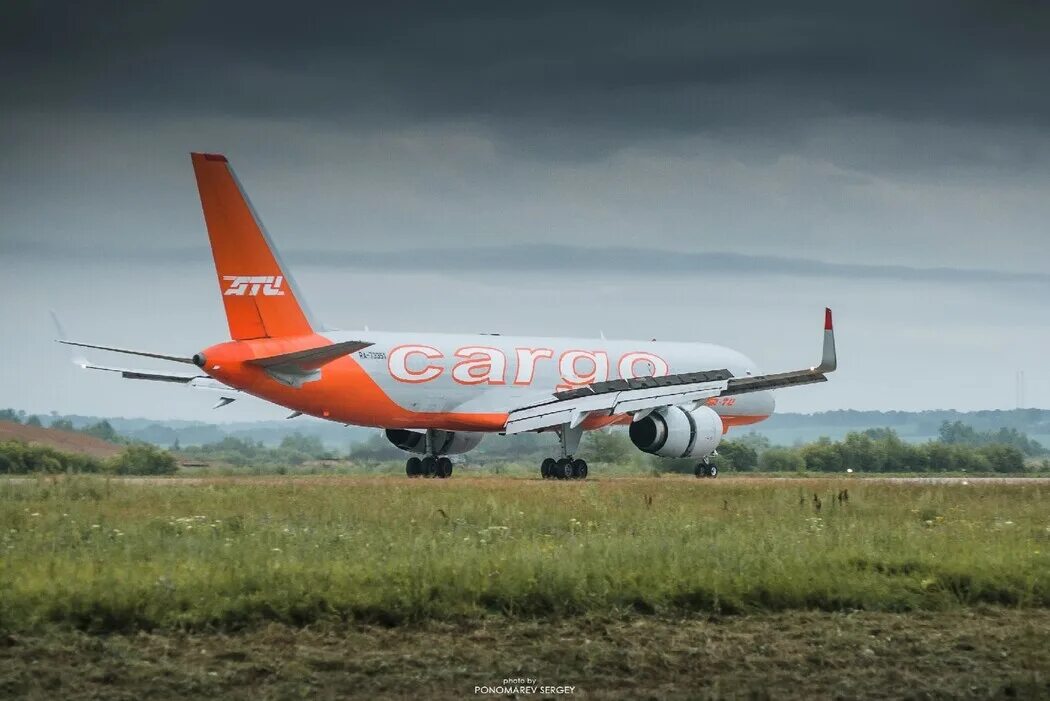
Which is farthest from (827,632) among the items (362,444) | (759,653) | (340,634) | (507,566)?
(362,444)

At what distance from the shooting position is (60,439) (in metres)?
45.7

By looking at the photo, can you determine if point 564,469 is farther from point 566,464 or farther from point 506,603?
point 506,603

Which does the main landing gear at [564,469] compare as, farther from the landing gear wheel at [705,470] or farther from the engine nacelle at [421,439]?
the landing gear wheel at [705,470]

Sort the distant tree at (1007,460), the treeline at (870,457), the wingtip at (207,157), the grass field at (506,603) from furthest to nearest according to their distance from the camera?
the treeline at (870,457) → the distant tree at (1007,460) → the wingtip at (207,157) → the grass field at (506,603)

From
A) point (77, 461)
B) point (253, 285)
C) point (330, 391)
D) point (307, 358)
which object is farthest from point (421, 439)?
point (77, 461)

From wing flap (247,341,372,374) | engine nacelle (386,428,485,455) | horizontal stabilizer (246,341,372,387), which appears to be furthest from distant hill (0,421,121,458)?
wing flap (247,341,372,374)

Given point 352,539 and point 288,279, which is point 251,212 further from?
point 352,539

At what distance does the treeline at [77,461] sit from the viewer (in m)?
40.0

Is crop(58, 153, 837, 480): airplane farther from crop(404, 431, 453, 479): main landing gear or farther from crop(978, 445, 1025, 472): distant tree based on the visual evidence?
crop(978, 445, 1025, 472): distant tree

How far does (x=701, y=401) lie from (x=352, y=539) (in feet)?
78.9

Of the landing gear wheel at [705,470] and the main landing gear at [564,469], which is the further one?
the landing gear wheel at [705,470]

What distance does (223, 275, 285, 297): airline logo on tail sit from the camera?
110 feet

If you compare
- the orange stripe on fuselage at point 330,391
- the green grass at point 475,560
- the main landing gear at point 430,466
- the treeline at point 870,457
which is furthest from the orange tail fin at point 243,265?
the treeline at point 870,457

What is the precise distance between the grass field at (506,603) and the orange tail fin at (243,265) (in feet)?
45.0
